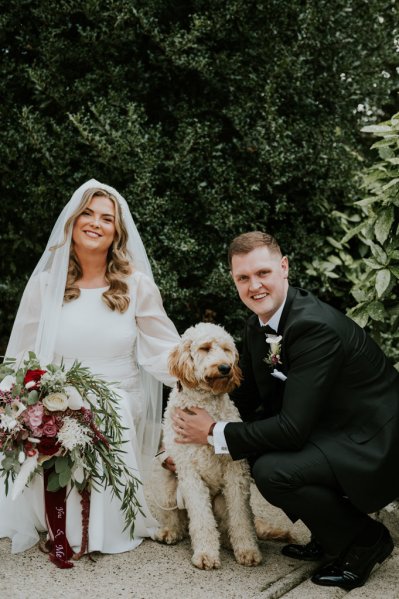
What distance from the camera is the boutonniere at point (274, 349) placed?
126 inches

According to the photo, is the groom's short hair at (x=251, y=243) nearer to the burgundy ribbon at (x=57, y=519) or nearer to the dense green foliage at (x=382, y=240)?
the dense green foliage at (x=382, y=240)

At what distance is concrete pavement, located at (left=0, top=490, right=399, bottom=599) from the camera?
2955 mm

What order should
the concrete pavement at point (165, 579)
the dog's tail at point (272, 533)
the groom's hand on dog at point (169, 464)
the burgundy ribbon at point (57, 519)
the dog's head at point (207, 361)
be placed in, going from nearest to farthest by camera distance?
the concrete pavement at point (165, 579)
the dog's head at point (207, 361)
the burgundy ribbon at point (57, 519)
the groom's hand on dog at point (169, 464)
the dog's tail at point (272, 533)

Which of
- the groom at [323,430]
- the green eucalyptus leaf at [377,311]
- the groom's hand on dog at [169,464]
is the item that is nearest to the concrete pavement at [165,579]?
the groom at [323,430]

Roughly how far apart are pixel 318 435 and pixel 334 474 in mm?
205

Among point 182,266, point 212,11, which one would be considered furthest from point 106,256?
point 212,11

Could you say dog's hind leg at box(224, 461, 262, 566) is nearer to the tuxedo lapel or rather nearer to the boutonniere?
the boutonniere

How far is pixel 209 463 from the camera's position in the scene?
330 cm

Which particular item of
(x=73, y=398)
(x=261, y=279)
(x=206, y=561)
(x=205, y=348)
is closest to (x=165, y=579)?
(x=206, y=561)

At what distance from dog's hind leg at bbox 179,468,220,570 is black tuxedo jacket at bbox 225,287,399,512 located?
333mm

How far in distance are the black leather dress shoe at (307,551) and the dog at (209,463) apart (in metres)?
0.23

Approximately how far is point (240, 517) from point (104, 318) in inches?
55.5

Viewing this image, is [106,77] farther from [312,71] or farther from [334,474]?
[334,474]

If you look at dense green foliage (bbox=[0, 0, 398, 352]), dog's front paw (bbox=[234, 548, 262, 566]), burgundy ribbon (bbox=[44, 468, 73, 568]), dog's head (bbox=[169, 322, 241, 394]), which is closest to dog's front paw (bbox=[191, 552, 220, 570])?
dog's front paw (bbox=[234, 548, 262, 566])
